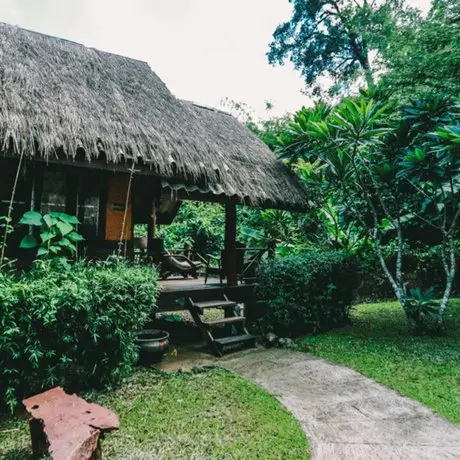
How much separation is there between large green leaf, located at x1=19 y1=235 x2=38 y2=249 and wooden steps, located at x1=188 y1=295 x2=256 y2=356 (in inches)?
98.2

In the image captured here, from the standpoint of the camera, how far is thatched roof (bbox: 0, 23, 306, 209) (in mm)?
4633

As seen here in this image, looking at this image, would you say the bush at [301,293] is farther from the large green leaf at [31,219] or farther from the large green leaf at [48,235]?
the large green leaf at [31,219]

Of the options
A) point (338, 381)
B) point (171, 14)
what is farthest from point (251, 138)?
point (338, 381)

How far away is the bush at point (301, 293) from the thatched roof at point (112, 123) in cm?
120

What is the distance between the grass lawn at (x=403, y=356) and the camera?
405 cm

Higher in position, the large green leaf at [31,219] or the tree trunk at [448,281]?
the large green leaf at [31,219]

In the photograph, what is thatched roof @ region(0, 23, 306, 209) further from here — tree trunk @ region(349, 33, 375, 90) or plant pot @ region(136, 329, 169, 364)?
tree trunk @ region(349, 33, 375, 90)

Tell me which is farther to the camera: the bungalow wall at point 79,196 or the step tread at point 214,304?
the step tread at point 214,304

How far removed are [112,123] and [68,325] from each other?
3.00m

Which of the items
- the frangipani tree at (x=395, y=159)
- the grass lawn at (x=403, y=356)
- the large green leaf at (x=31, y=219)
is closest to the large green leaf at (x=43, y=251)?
the large green leaf at (x=31, y=219)

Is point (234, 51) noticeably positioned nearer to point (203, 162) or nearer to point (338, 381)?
point (203, 162)

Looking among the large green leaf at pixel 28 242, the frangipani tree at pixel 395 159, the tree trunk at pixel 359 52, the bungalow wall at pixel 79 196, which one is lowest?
the large green leaf at pixel 28 242

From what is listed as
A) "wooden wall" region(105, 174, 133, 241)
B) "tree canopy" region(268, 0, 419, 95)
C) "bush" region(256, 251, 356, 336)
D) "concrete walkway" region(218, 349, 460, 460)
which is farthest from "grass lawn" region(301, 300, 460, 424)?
"tree canopy" region(268, 0, 419, 95)

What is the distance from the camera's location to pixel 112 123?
5.31 meters
